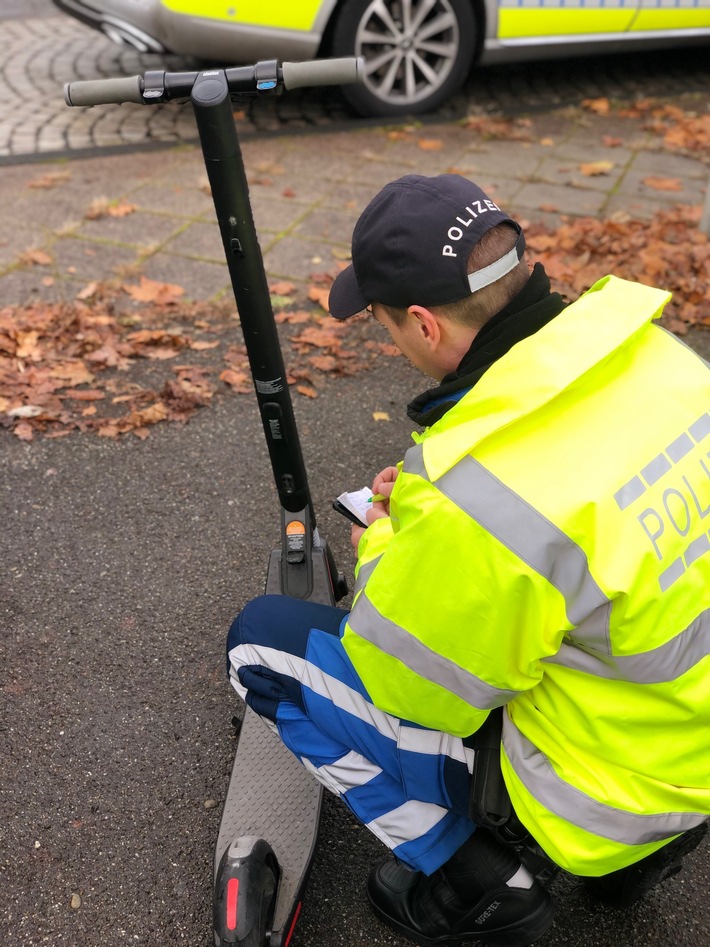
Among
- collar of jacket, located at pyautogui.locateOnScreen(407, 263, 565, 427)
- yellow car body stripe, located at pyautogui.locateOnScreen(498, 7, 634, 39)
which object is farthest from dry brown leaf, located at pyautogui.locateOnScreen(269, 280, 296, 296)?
yellow car body stripe, located at pyautogui.locateOnScreen(498, 7, 634, 39)

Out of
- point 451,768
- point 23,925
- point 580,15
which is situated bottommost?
point 23,925

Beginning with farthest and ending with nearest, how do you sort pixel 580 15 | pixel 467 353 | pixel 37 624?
pixel 580 15 < pixel 37 624 < pixel 467 353

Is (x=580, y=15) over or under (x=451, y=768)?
over

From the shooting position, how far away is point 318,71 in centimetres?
195

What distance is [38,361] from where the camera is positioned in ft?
12.4

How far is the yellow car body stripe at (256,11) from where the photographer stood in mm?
5223

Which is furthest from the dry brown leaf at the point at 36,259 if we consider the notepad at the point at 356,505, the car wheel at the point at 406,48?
the notepad at the point at 356,505

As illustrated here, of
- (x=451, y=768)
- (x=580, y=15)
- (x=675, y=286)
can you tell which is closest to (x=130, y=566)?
(x=451, y=768)

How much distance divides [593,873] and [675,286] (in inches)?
131

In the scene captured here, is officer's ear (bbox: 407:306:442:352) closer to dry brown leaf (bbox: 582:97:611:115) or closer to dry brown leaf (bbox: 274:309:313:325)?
dry brown leaf (bbox: 274:309:313:325)

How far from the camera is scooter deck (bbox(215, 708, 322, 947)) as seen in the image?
78.7 inches

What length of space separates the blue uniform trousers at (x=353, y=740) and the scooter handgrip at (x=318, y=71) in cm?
117

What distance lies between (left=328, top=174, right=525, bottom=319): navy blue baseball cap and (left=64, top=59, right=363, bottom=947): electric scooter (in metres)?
0.42

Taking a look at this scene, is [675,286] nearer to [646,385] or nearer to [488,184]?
[488,184]
